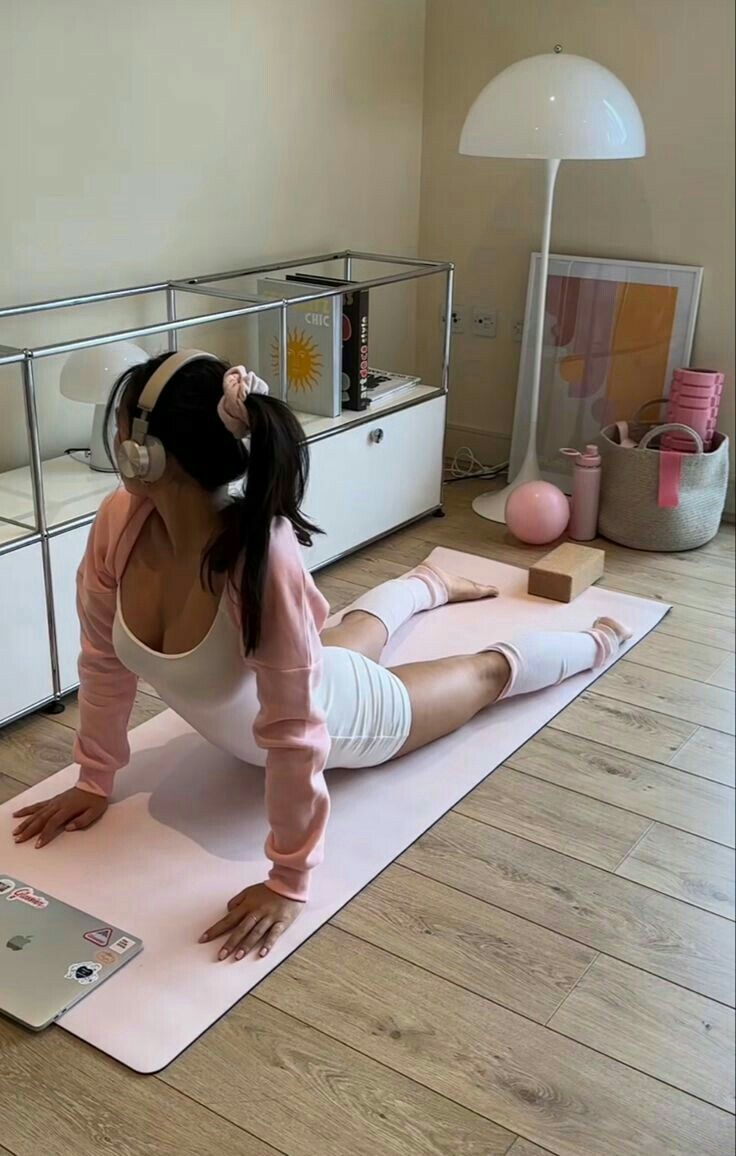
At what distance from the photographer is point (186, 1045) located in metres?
1.40

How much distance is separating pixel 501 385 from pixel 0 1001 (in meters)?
2.45

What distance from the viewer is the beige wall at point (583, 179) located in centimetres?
293

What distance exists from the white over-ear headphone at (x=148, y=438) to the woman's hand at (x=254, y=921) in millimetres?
584

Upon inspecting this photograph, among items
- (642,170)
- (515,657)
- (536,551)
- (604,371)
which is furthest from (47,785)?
(642,170)

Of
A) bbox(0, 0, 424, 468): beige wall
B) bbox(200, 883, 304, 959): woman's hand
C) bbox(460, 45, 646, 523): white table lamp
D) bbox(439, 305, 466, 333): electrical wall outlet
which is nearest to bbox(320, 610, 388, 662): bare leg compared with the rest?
bbox(200, 883, 304, 959): woman's hand

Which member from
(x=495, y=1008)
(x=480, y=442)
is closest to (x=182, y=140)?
(x=480, y=442)

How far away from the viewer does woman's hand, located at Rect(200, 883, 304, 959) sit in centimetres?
154

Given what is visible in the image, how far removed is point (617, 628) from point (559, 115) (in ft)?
3.87

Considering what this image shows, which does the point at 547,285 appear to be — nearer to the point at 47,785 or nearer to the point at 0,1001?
the point at 47,785

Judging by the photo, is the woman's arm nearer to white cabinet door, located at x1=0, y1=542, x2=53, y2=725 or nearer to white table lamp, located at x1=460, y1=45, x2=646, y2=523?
white cabinet door, located at x1=0, y1=542, x2=53, y2=725

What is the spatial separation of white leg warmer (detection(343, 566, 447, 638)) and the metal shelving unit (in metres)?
0.37

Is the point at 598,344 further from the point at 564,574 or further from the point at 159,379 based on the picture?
the point at 159,379

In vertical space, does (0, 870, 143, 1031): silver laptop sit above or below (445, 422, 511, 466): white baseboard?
below

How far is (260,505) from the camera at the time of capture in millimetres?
1379
